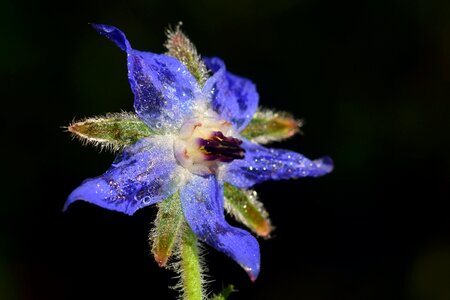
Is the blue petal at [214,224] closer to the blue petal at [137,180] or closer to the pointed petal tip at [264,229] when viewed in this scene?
the blue petal at [137,180]

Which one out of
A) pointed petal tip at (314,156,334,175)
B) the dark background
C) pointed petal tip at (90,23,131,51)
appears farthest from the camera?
the dark background

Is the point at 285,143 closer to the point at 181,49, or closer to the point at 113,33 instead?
the point at 181,49

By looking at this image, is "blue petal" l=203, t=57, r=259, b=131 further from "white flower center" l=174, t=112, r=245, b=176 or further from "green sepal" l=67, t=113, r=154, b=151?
"green sepal" l=67, t=113, r=154, b=151

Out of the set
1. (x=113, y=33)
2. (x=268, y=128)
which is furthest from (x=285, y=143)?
(x=113, y=33)

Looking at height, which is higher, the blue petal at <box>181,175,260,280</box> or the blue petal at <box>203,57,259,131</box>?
the blue petal at <box>203,57,259,131</box>

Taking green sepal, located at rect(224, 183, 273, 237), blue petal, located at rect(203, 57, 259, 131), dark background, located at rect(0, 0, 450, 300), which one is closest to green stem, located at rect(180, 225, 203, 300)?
green sepal, located at rect(224, 183, 273, 237)

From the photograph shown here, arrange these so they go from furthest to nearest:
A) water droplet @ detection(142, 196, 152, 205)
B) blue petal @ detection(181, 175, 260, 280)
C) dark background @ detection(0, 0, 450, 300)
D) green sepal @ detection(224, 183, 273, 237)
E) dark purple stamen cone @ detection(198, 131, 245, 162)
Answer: dark background @ detection(0, 0, 450, 300) → green sepal @ detection(224, 183, 273, 237) → dark purple stamen cone @ detection(198, 131, 245, 162) → water droplet @ detection(142, 196, 152, 205) → blue petal @ detection(181, 175, 260, 280)

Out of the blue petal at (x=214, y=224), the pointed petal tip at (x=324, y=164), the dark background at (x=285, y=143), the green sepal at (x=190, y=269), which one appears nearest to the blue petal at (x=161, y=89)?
the blue petal at (x=214, y=224)

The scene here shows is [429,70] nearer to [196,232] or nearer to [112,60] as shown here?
[112,60]
